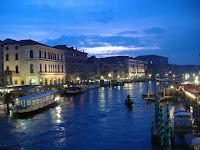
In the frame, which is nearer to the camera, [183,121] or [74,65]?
[183,121]

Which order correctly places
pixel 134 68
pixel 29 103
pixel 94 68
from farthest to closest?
pixel 134 68 → pixel 94 68 → pixel 29 103

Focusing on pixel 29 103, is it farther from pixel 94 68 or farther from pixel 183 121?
pixel 94 68

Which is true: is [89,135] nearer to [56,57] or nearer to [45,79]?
[45,79]

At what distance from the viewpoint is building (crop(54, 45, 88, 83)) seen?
58787 mm

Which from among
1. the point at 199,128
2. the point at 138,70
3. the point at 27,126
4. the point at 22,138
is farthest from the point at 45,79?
the point at 138,70

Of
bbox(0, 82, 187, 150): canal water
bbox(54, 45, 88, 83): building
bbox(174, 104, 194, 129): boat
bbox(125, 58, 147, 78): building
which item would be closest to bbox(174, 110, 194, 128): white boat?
bbox(174, 104, 194, 129): boat

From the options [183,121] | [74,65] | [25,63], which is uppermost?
[74,65]

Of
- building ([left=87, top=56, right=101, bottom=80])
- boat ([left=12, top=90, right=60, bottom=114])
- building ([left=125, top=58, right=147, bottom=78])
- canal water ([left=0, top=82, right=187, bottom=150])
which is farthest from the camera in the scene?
building ([left=125, top=58, right=147, bottom=78])

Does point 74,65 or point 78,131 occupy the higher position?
point 74,65

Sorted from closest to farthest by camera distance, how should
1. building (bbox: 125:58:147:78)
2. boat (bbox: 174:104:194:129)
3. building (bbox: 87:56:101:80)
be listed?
1. boat (bbox: 174:104:194:129)
2. building (bbox: 87:56:101:80)
3. building (bbox: 125:58:147:78)

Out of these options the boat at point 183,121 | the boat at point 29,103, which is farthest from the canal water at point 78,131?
the boat at point 183,121

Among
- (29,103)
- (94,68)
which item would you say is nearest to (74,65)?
(94,68)

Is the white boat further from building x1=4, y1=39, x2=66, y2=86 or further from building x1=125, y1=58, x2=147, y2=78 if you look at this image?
building x1=125, y1=58, x2=147, y2=78

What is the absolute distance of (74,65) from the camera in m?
61.7
